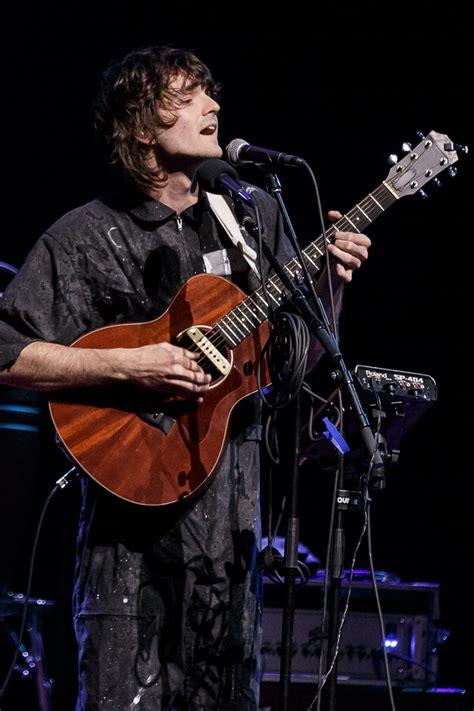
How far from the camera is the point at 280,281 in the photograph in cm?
286

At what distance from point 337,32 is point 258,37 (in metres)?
A: 0.45

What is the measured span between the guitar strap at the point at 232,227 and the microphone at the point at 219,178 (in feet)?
1.00

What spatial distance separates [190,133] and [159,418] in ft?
3.30

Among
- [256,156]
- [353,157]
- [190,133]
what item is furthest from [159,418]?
[353,157]

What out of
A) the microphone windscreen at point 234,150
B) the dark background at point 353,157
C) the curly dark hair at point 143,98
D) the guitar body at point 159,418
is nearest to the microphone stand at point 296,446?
the microphone windscreen at point 234,150

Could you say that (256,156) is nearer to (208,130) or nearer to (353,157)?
(208,130)

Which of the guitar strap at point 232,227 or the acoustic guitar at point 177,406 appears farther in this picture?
the guitar strap at point 232,227

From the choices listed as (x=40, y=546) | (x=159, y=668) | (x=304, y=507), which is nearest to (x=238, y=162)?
(x=159, y=668)

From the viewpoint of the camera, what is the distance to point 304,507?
5484mm

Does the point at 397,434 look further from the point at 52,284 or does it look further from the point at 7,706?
the point at 7,706

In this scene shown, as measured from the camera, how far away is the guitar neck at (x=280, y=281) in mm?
2770

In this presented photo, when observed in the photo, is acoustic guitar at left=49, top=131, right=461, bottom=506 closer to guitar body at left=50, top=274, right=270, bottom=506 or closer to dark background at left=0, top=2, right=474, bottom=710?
guitar body at left=50, top=274, right=270, bottom=506

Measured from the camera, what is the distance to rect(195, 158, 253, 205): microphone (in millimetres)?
2547

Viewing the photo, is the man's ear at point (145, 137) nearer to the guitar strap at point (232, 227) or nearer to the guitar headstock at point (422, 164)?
the guitar strap at point (232, 227)
